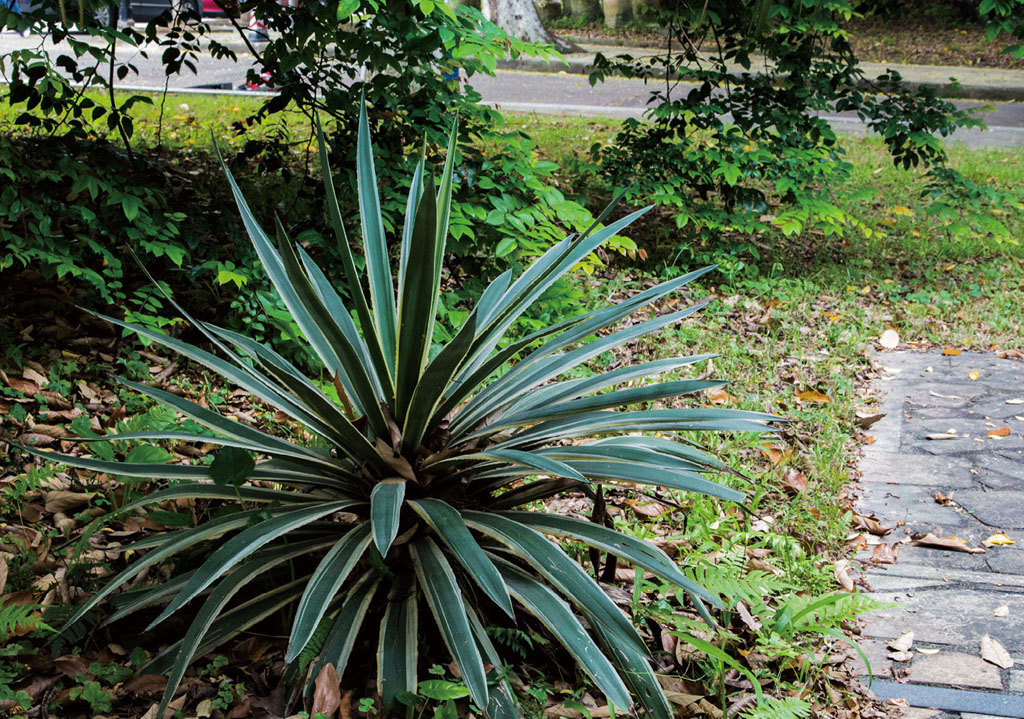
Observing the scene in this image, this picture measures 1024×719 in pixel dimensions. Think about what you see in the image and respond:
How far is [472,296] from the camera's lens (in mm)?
3631

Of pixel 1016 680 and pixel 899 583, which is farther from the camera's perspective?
pixel 899 583

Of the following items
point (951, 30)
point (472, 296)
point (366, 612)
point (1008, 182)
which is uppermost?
point (951, 30)

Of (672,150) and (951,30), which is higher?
(951,30)

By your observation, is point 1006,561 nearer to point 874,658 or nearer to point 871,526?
point 871,526

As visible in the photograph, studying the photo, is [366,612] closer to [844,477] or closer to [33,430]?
[33,430]

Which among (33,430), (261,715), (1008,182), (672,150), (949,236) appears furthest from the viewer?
(1008,182)

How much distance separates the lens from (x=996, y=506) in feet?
9.60

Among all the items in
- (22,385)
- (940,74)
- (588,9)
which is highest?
(588,9)

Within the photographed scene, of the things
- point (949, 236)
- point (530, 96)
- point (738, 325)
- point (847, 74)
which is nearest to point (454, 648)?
point (738, 325)

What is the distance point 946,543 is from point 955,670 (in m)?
0.68

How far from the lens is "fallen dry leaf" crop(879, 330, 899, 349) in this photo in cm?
448

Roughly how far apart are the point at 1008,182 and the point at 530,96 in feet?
19.3

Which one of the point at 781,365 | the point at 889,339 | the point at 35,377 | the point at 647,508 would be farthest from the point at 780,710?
the point at 889,339

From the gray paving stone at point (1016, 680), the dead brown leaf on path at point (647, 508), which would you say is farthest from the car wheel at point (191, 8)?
the gray paving stone at point (1016, 680)
